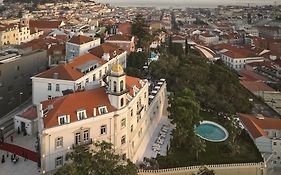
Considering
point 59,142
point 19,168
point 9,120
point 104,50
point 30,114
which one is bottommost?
point 19,168

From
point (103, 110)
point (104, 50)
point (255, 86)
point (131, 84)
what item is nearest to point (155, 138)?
point (131, 84)

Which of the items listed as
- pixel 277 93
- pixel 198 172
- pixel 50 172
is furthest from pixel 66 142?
pixel 277 93

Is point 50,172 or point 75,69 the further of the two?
point 75,69

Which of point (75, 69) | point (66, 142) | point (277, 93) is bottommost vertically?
point (277, 93)

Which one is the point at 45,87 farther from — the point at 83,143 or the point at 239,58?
the point at 239,58

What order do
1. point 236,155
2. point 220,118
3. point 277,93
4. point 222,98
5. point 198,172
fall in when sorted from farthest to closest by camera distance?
point 277,93, point 222,98, point 220,118, point 236,155, point 198,172

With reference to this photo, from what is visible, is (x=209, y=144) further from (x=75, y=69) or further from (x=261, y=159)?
(x=75, y=69)

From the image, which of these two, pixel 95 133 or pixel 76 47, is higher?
pixel 76 47
